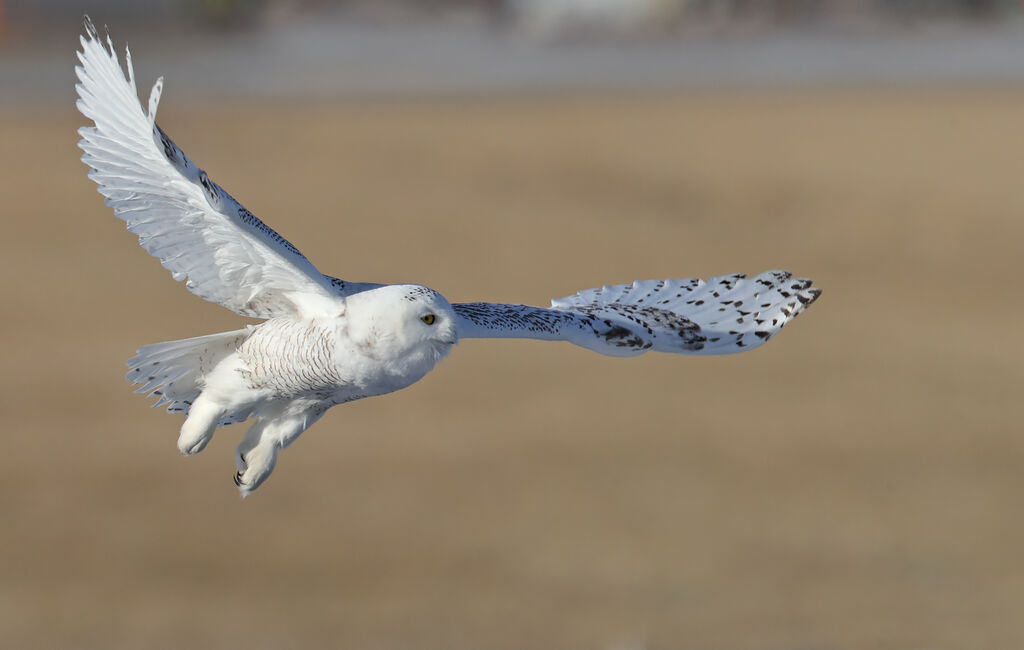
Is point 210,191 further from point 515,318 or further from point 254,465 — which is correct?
point 515,318

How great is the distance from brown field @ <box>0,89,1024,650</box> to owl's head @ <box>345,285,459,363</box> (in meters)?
22.2

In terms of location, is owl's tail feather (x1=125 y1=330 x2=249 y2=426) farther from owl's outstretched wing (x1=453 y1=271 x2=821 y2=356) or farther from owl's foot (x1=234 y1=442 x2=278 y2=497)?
owl's outstretched wing (x1=453 y1=271 x2=821 y2=356)

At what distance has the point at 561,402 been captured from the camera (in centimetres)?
3484

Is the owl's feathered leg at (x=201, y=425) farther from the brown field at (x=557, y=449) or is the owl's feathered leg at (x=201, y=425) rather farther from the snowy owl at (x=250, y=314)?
the brown field at (x=557, y=449)

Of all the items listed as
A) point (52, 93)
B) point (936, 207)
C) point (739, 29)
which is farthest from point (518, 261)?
point (739, 29)

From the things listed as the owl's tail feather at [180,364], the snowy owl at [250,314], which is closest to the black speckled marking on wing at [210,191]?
the snowy owl at [250,314]

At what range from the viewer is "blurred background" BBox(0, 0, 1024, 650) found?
2989 cm

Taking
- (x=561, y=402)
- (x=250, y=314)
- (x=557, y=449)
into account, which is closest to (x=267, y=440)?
(x=250, y=314)

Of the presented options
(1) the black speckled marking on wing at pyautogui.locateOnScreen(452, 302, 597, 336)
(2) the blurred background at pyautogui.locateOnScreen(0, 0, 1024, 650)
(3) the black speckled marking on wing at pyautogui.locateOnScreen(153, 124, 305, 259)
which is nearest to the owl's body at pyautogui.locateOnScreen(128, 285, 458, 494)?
(3) the black speckled marking on wing at pyautogui.locateOnScreen(153, 124, 305, 259)

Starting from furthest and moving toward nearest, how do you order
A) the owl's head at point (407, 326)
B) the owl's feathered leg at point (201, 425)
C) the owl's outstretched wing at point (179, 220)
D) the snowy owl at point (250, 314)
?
the owl's feathered leg at point (201, 425), the owl's outstretched wing at point (179, 220), the snowy owl at point (250, 314), the owl's head at point (407, 326)

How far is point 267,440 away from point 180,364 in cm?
68

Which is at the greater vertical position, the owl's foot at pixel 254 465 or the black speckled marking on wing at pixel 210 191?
the black speckled marking on wing at pixel 210 191

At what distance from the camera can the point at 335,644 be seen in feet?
94.6

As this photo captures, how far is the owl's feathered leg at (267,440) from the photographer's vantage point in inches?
294
